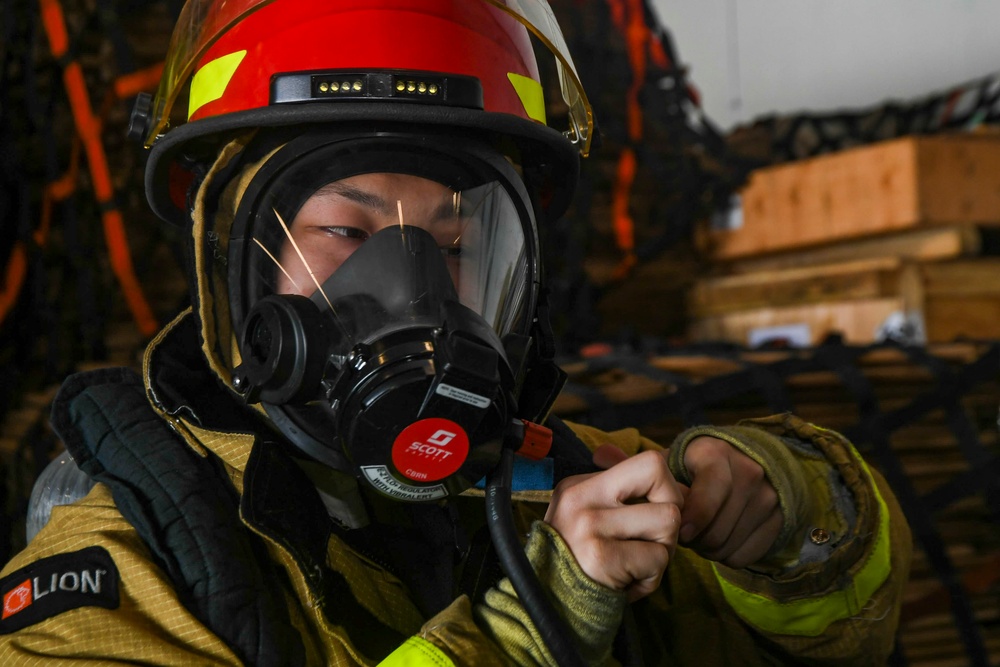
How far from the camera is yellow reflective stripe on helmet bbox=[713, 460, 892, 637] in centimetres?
122

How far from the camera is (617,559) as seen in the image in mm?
904

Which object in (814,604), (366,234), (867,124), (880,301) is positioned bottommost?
(814,604)

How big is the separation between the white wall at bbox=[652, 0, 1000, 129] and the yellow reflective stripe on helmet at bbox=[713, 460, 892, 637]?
3995mm

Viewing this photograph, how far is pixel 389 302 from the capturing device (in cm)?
102

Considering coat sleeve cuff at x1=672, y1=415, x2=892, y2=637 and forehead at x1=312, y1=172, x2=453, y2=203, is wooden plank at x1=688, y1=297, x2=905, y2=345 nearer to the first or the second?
coat sleeve cuff at x1=672, y1=415, x2=892, y2=637

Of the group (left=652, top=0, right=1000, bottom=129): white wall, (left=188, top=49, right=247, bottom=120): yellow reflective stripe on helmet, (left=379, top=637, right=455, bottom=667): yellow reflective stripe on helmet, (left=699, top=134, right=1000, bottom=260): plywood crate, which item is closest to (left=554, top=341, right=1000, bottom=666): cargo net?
(left=699, top=134, right=1000, bottom=260): plywood crate

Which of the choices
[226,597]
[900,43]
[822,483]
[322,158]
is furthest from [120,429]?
[900,43]

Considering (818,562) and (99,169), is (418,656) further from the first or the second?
(99,169)

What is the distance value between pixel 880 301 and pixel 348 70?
7.77ft

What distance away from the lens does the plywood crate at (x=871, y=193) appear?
3.09 meters

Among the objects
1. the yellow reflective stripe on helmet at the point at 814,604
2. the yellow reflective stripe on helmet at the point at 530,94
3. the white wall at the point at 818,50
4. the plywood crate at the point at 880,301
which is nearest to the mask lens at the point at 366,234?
the yellow reflective stripe on helmet at the point at 530,94

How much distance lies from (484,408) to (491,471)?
7 cm

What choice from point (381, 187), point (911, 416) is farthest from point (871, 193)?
point (381, 187)

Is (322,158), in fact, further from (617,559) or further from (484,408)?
(617,559)
